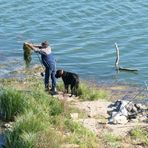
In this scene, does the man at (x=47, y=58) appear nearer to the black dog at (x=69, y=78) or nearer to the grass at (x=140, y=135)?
the black dog at (x=69, y=78)

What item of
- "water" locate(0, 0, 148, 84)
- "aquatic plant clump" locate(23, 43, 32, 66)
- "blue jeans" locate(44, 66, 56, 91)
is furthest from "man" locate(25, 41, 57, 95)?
"water" locate(0, 0, 148, 84)

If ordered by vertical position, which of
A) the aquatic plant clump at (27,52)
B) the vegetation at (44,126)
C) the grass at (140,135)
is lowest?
the grass at (140,135)

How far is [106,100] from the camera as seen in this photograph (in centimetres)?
2217

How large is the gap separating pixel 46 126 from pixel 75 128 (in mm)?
1128

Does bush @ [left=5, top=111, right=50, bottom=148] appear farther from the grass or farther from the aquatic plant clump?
the aquatic plant clump

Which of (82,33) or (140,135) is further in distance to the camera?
(82,33)

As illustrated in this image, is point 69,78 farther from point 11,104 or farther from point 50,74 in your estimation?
point 11,104

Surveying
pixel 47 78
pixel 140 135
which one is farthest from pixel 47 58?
pixel 140 135

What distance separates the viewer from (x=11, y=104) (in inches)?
700

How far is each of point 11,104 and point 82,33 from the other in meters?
15.7

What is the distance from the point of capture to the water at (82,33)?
27844 mm

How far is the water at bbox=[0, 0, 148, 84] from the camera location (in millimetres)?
27844

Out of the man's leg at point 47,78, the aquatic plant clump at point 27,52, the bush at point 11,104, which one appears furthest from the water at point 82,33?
the bush at point 11,104

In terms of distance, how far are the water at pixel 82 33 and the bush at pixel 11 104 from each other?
8.12 m
